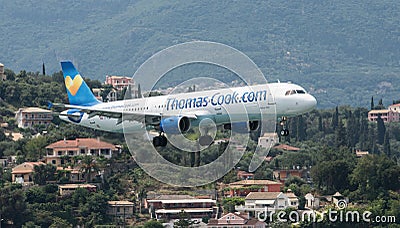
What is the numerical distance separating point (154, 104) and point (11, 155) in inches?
4465

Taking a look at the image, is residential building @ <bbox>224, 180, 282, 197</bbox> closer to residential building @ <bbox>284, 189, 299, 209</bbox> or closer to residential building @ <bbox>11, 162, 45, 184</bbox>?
residential building @ <bbox>284, 189, 299, 209</bbox>

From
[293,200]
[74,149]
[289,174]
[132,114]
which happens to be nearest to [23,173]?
[74,149]

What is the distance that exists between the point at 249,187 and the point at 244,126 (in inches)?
3641

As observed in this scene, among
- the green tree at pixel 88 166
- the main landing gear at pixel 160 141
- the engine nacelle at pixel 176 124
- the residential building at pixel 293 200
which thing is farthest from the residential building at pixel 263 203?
the engine nacelle at pixel 176 124

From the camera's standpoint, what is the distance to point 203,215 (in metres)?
155

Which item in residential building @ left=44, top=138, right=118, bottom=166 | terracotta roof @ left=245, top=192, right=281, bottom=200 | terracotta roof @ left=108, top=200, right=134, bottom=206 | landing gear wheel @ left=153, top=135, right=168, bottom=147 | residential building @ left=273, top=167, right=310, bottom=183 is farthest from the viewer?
residential building @ left=273, top=167, right=310, bottom=183

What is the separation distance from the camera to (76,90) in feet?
326

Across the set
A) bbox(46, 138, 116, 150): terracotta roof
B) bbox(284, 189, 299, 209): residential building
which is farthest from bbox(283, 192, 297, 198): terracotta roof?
bbox(46, 138, 116, 150): terracotta roof

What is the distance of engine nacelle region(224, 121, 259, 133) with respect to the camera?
78375mm

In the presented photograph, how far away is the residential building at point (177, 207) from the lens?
15350cm

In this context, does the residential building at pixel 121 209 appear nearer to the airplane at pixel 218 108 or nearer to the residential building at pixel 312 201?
Result: the residential building at pixel 312 201

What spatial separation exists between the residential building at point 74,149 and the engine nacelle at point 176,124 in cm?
9371

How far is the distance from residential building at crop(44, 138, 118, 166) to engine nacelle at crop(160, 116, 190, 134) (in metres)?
93.7

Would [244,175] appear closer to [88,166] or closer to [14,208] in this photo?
[88,166]
